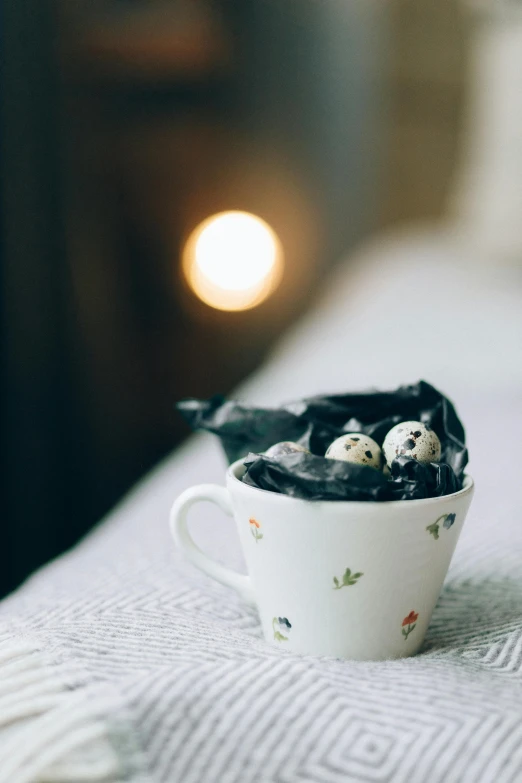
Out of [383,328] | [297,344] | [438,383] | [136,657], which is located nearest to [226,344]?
[297,344]

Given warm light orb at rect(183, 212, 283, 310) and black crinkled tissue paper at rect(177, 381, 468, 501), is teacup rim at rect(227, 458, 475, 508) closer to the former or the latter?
black crinkled tissue paper at rect(177, 381, 468, 501)

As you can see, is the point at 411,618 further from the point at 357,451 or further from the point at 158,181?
the point at 158,181

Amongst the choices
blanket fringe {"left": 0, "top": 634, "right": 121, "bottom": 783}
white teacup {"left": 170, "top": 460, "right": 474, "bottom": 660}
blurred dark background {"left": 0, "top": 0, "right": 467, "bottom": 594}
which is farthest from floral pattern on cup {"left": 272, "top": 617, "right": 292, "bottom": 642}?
blurred dark background {"left": 0, "top": 0, "right": 467, "bottom": 594}

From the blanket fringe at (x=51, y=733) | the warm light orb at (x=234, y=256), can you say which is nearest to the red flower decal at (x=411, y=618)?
the blanket fringe at (x=51, y=733)

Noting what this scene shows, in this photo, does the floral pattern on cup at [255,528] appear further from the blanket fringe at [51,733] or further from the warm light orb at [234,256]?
the warm light orb at [234,256]

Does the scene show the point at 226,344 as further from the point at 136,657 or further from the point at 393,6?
the point at 136,657
